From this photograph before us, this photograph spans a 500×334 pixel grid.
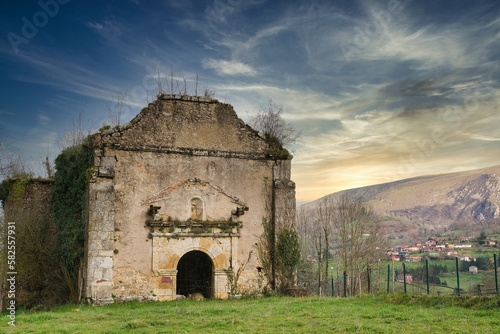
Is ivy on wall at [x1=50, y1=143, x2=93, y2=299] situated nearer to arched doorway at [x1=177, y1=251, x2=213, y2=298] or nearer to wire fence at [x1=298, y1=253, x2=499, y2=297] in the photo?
arched doorway at [x1=177, y1=251, x2=213, y2=298]

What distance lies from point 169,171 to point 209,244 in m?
3.23

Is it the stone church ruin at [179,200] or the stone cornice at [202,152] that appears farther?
the stone cornice at [202,152]

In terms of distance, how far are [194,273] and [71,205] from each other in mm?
6029

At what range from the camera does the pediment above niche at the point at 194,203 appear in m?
15.4

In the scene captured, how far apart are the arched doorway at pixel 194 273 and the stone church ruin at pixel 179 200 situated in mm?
62

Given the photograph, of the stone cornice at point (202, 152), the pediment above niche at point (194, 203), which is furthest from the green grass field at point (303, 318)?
the stone cornice at point (202, 152)

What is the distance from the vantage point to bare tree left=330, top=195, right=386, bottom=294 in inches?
1209

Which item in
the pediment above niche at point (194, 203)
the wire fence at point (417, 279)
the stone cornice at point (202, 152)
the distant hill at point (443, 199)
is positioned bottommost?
the wire fence at point (417, 279)

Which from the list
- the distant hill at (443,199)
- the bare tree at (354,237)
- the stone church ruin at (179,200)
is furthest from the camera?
the distant hill at (443,199)

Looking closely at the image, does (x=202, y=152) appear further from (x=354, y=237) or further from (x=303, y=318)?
(x=354, y=237)

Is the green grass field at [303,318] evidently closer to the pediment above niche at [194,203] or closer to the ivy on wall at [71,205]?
the ivy on wall at [71,205]

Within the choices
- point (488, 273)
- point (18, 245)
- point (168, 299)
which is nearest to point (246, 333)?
point (168, 299)

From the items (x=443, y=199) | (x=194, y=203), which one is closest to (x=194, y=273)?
(x=194, y=203)

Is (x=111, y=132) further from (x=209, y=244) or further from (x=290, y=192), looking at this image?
(x=290, y=192)
